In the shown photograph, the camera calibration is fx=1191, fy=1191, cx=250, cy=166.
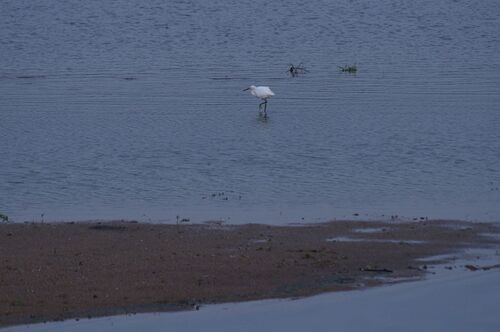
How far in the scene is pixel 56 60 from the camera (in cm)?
3750

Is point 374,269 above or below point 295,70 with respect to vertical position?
below

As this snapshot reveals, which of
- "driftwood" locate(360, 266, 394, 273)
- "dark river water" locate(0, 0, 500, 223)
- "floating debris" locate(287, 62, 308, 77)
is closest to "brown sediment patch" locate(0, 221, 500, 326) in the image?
"driftwood" locate(360, 266, 394, 273)

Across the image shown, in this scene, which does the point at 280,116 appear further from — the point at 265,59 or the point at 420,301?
the point at 420,301

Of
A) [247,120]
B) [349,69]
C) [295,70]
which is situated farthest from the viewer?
[349,69]

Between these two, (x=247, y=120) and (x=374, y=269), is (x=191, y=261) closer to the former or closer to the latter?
(x=374, y=269)

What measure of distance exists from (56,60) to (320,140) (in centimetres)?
1651

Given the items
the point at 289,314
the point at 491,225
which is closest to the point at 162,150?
the point at 491,225

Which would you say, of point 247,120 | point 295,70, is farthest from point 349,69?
point 247,120

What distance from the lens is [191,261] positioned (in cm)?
1341

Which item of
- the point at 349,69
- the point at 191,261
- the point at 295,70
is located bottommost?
the point at 191,261

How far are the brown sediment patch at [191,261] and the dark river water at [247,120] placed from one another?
3.33 feet

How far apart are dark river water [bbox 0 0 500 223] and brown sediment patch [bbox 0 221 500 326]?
3.33 feet

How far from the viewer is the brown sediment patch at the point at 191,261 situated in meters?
11.9

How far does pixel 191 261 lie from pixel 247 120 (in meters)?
12.6
